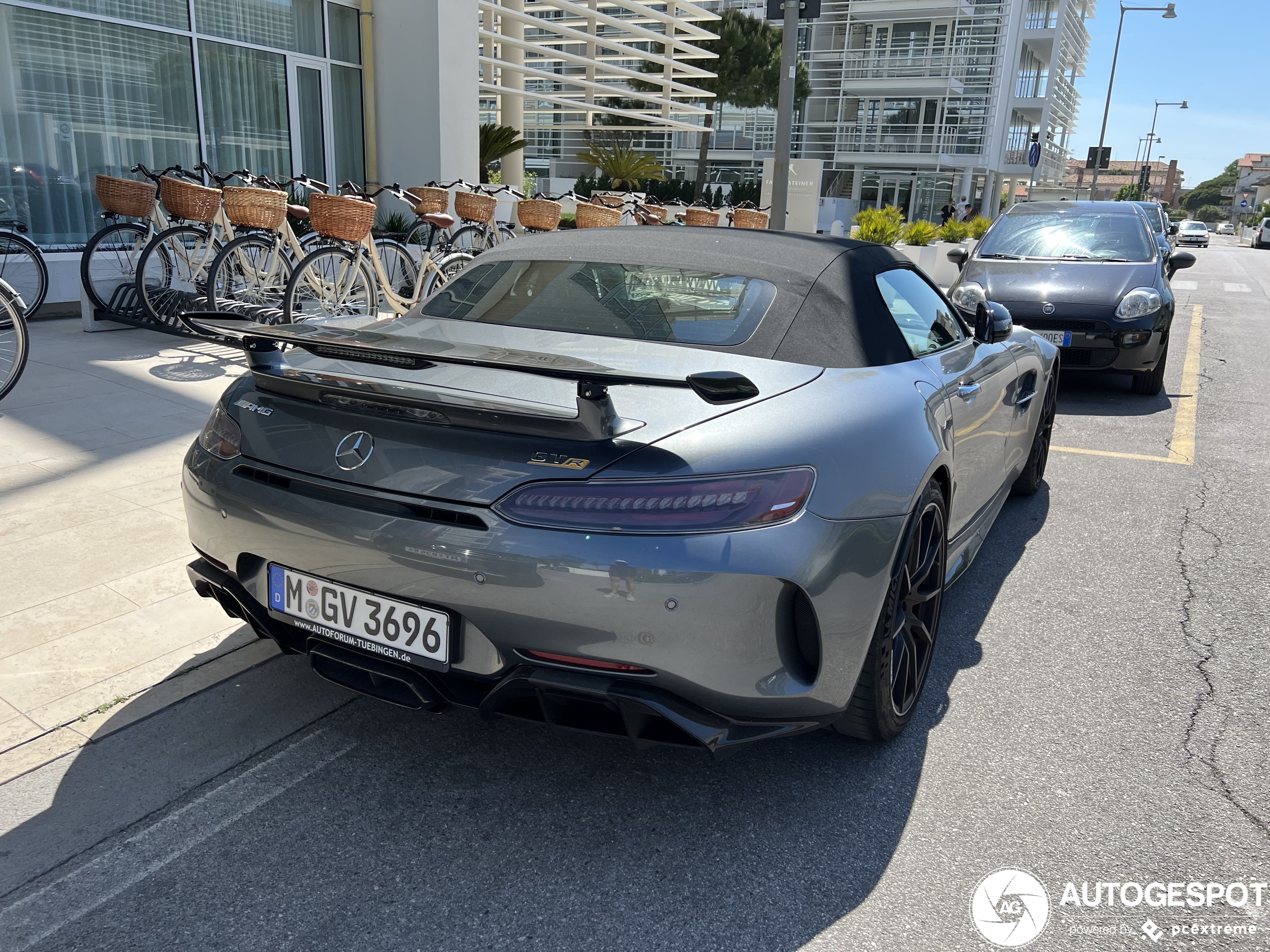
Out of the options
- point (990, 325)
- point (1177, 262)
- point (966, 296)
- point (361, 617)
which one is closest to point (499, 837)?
point (361, 617)

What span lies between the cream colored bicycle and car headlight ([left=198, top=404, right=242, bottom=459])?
4286 mm

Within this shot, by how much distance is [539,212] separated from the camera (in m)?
9.77

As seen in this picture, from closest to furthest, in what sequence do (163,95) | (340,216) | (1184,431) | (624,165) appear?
(1184,431) < (340,216) < (163,95) < (624,165)

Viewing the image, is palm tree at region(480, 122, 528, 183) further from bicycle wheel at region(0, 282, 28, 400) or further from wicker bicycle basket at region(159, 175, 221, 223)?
bicycle wheel at region(0, 282, 28, 400)

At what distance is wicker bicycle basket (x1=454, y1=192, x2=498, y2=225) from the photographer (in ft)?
31.3

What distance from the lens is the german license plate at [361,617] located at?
2.23 meters

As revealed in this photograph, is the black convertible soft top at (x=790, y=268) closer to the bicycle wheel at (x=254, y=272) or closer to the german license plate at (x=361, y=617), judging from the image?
the german license plate at (x=361, y=617)

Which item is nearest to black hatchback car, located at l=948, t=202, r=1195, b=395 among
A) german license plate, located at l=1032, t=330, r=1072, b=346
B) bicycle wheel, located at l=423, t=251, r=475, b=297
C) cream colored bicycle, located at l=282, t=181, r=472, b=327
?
german license plate, located at l=1032, t=330, r=1072, b=346

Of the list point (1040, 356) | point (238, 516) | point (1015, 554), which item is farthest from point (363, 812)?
point (1040, 356)

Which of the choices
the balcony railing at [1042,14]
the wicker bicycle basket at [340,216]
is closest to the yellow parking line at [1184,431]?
the wicker bicycle basket at [340,216]

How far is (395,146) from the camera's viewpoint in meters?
13.0

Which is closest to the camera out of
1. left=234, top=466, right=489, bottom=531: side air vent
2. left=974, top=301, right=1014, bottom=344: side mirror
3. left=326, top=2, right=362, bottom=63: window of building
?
left=234, top=466, right=489, bottom=531: side air vent

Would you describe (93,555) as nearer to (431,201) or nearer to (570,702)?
(570,702)

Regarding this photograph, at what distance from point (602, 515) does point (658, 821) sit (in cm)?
88
